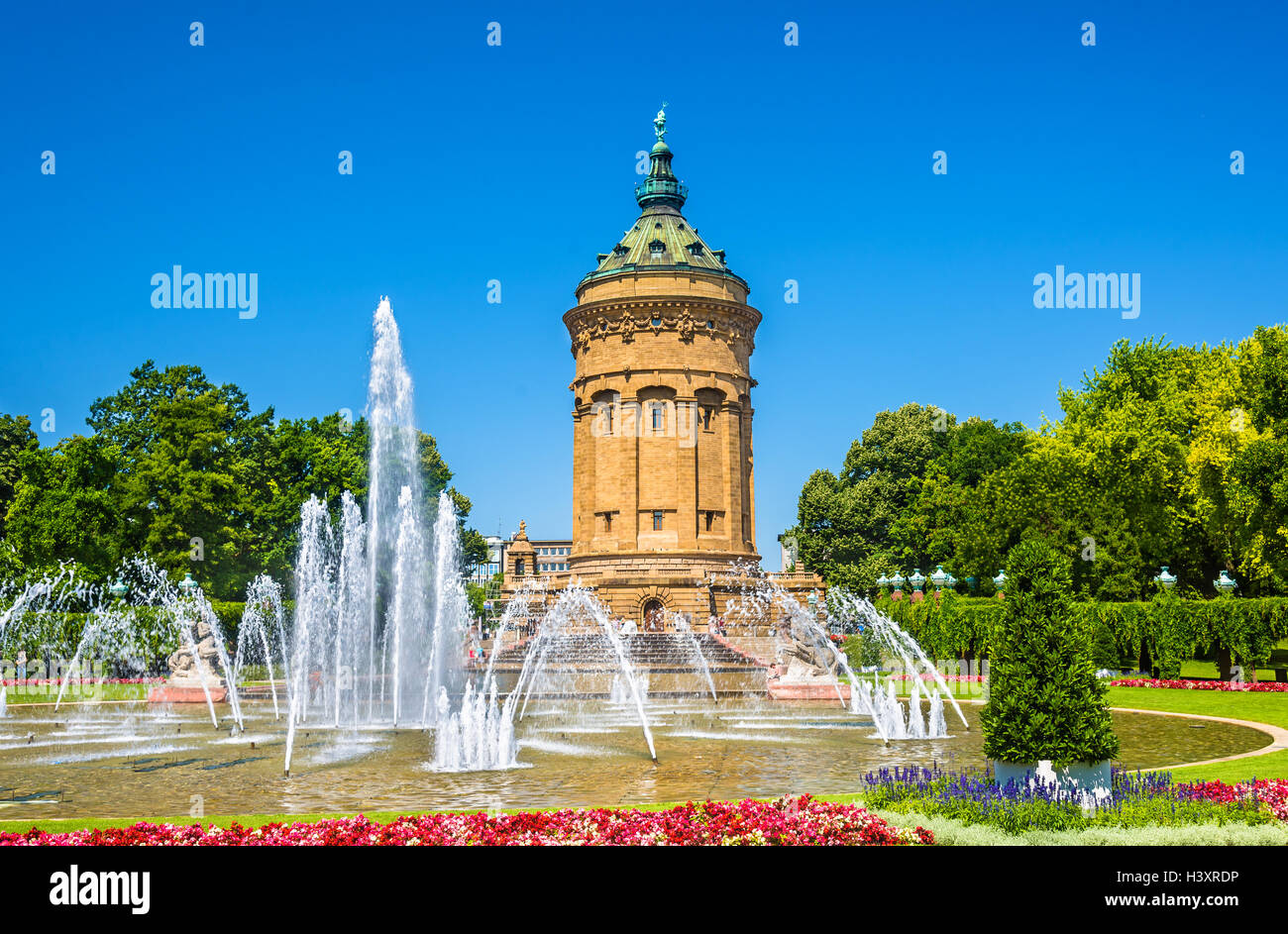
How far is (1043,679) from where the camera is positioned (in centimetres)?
1203

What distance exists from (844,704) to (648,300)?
124 feet

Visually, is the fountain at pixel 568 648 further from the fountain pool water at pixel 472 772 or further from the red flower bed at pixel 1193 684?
the red flower bed at pixel 1193 684

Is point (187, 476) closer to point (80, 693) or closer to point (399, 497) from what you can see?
point (80, 693)

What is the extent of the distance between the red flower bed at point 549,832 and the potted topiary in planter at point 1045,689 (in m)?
2.15

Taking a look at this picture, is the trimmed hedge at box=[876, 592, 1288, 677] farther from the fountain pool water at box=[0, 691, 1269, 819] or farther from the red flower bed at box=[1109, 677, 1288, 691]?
the fountain pool water at box=[0, 691, 1269, 819]

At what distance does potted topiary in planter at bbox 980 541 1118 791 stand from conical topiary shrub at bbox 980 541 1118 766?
1cm

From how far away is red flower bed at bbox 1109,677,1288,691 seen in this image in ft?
99.9

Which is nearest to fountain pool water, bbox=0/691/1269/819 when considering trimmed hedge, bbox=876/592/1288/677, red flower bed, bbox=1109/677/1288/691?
red flower bed, bbox=1109/677/1288/691

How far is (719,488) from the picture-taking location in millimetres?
64625

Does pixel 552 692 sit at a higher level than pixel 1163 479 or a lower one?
lower

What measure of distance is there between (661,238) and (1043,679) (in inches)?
2252
